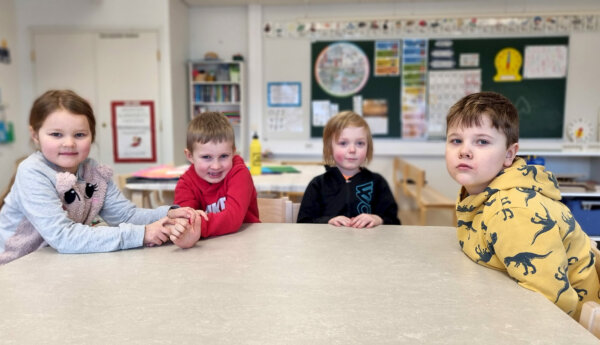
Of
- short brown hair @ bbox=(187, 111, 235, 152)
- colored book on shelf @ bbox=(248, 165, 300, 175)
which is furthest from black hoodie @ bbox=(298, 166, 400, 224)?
colored book on shelf @ bbox=(248, 165, 300, 175)

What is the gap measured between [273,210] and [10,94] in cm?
453

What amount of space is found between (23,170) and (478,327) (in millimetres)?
1158

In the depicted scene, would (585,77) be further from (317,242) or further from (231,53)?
(317,242)

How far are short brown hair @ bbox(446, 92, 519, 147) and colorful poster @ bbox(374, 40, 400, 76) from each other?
3.97m

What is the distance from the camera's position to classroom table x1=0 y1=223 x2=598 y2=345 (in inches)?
22.2

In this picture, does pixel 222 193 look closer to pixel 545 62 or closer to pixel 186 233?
pixel 186 233

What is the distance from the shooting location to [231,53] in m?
5.02

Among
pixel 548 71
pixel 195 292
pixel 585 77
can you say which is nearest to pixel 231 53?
pixel 548 71

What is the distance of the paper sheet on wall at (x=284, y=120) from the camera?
16.4ft

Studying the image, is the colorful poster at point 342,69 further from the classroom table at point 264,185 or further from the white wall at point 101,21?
the classroom table at point 264,185

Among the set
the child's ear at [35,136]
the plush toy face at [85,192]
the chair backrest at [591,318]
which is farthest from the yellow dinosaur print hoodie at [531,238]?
the child's ear at [35,136]

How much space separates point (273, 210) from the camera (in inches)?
60.0

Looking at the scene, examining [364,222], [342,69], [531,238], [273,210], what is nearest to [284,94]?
[342,69]

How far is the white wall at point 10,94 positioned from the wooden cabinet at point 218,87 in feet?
6.39
